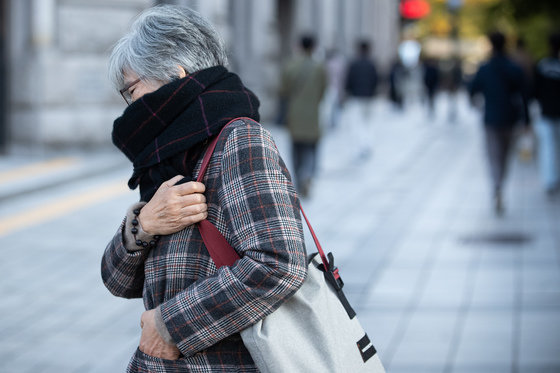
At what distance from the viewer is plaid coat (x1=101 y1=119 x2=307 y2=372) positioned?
1895 mm

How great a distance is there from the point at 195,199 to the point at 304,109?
28.2 ft

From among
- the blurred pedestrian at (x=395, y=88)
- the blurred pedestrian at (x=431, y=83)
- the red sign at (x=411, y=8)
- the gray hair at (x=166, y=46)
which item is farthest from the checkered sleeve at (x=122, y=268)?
the red sign at (x=411, y=8)

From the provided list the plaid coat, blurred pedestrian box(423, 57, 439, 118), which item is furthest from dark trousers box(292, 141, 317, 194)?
blurred pedestrian box(423, 57, 439, 118)

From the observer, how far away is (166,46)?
2045 mm

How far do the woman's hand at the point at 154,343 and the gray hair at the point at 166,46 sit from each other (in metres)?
0.58

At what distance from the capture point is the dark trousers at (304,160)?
10539 millimetres

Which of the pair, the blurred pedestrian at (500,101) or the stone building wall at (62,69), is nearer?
the blurred pedestrian at (500,101)

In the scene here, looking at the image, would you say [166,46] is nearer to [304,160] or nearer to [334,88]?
[304,160]

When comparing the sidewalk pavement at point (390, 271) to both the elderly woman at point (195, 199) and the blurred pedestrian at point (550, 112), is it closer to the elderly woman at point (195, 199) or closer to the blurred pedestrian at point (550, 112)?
the blurred pedestrian at point (550, 112)

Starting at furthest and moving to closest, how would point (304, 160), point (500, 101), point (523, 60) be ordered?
point (523, 60), point (304, 160), point (500, 101)

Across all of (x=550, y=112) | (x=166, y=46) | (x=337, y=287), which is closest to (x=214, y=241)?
(x=337, y=287)

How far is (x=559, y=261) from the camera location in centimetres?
716

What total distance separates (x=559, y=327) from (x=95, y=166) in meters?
8.42

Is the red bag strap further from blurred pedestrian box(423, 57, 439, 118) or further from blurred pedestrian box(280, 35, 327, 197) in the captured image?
blurred pedestrian box(423, 57, 439, 118)
